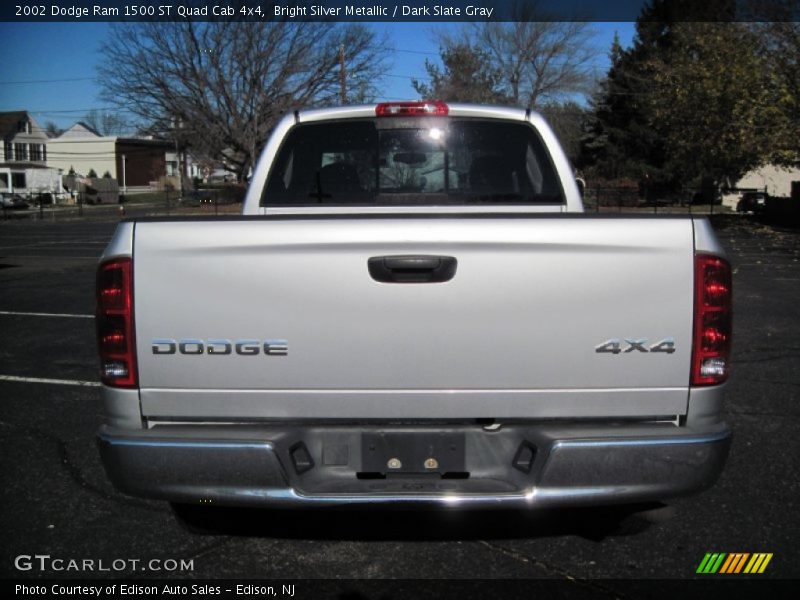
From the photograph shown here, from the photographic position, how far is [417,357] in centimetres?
270

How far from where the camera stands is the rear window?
4.31 m

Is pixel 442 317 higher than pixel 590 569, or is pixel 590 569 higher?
pixel 442 317

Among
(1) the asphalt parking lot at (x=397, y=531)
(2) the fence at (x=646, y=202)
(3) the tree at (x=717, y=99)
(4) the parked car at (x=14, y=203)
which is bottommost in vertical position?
(4) the parked car at (x=14, y=203)

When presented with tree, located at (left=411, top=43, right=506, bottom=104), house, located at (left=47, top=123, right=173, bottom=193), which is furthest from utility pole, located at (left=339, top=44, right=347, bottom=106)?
house, located at (left=47, top=123, right=173, bottom=193)

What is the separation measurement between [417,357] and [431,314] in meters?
0.16

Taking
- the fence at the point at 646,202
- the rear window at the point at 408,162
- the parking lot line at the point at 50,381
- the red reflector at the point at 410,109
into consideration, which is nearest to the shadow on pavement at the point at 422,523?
the rear window at the point at 408,162

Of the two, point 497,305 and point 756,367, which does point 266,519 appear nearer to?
point 497,305

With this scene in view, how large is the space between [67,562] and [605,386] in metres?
2.41

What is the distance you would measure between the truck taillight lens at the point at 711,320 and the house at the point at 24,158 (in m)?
77.3

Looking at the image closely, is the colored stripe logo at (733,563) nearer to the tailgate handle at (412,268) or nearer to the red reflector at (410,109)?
the tailgate handle at (412,268)

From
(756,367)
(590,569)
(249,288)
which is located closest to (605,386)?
(590,569)

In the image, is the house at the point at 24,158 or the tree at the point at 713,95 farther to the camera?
the house at the point at 24,158

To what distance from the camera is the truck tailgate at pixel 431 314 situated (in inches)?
105

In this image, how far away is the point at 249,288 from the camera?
269 cm
